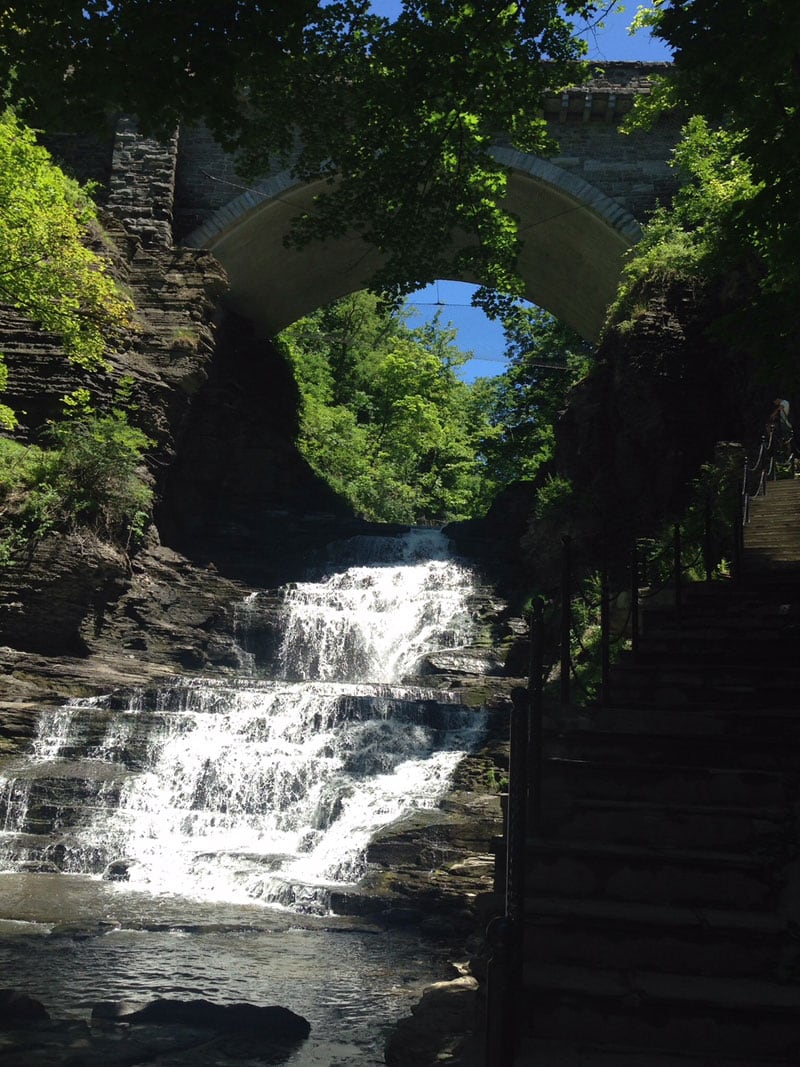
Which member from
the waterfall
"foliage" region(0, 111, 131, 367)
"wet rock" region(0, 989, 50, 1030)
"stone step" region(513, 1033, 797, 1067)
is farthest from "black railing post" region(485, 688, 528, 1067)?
"foliage" region(0, 111, 131, 367)

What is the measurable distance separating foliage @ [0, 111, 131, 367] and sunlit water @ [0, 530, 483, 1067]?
724 centimetres

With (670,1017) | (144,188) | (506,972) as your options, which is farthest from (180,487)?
(506,972)

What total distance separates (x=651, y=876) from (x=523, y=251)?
2589 centimetres

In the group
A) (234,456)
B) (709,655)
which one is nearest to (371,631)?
(234,456)

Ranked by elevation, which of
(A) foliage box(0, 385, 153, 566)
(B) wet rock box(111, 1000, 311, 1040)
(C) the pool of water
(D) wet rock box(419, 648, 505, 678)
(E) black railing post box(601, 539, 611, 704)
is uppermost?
(A) foliage box(0, 385, 153, 566)

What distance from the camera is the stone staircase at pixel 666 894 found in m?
4.28

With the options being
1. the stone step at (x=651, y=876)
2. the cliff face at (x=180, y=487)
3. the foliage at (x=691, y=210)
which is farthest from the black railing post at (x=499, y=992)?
the foliage at (x=691, y=210)

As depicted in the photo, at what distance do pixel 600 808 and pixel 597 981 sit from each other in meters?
1.19

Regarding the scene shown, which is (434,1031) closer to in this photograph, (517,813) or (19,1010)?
(517,813)

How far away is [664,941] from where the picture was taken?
474 centimetres

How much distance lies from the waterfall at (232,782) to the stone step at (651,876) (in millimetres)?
6639

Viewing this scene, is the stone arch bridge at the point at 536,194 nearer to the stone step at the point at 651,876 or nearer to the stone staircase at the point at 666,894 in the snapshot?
the stone staircase at the point at 666,894

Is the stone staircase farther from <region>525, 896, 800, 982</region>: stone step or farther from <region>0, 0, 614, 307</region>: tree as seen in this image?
<region>0, 0, 614, 307</region>: tree

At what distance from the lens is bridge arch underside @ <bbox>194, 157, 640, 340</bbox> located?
90.1ft
